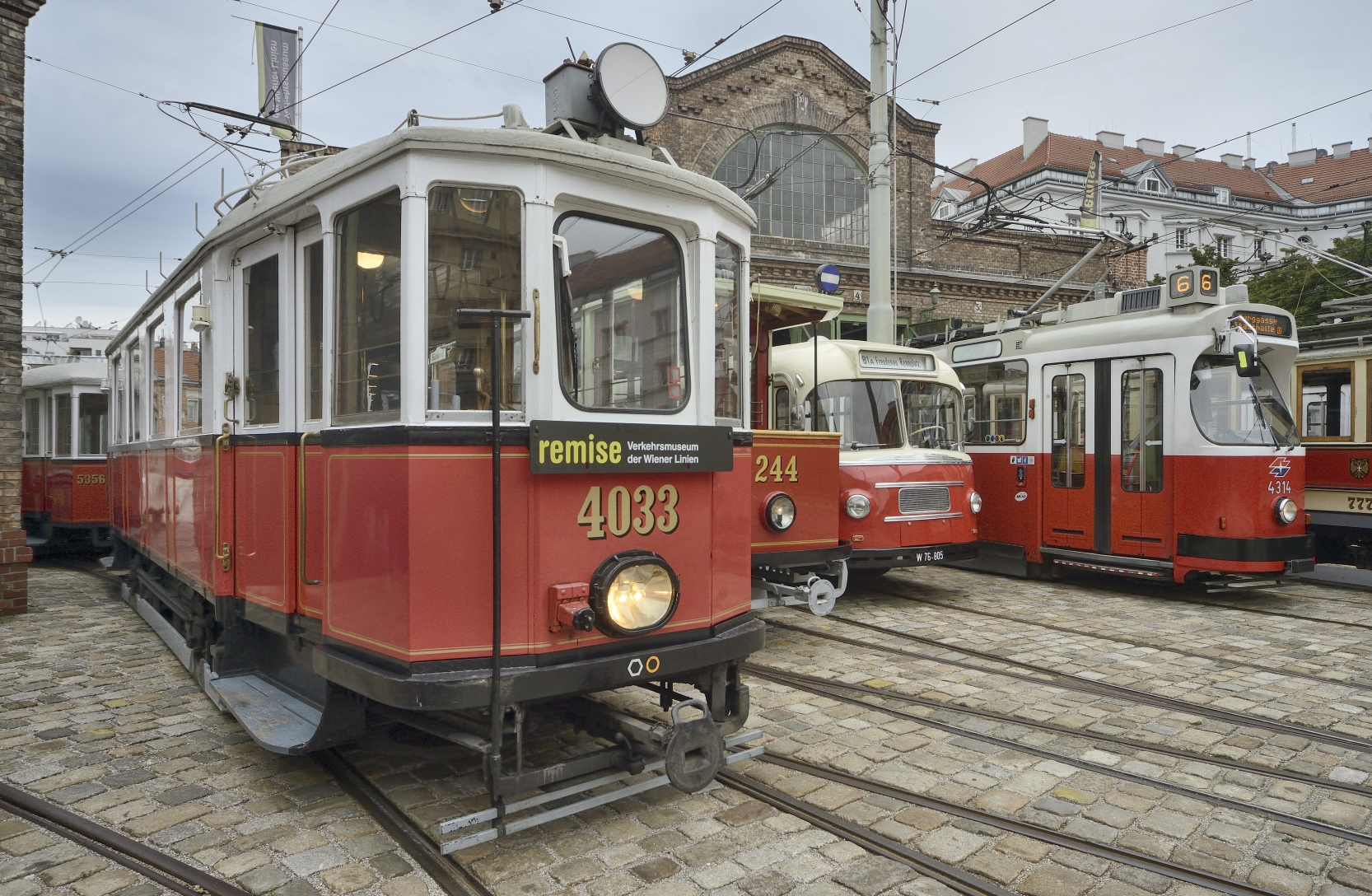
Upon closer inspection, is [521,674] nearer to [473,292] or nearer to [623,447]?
[623,447]

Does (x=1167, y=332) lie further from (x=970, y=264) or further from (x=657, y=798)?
(x=970, y=264)

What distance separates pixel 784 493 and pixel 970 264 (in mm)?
17168

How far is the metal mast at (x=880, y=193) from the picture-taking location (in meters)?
11.9

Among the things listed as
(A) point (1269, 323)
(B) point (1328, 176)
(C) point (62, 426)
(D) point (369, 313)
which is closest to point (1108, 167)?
(B) point (1328, 176)

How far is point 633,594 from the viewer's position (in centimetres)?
374

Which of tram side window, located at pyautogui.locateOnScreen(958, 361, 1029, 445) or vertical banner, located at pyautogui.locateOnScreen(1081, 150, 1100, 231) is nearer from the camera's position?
tram side window, located at pyautogui.locateOnScreen(958, 361, 1029, 445)

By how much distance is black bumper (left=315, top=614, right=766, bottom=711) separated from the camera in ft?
11.2

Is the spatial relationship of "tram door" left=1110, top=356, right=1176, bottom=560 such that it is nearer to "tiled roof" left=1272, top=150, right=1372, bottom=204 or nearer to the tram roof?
the tram roof

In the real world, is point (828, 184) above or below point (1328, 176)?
below

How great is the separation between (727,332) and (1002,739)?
2822mm

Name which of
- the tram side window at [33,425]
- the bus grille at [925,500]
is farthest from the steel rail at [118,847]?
the tram side window at [33,425]

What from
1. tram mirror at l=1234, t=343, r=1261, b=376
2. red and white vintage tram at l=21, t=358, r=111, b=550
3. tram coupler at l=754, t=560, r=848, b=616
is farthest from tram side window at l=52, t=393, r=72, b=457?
tram mirror at l=1234, t=343, r=1261, b=376

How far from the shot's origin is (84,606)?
9.59 m

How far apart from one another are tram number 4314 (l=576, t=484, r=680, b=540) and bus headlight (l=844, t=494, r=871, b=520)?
202 inches
